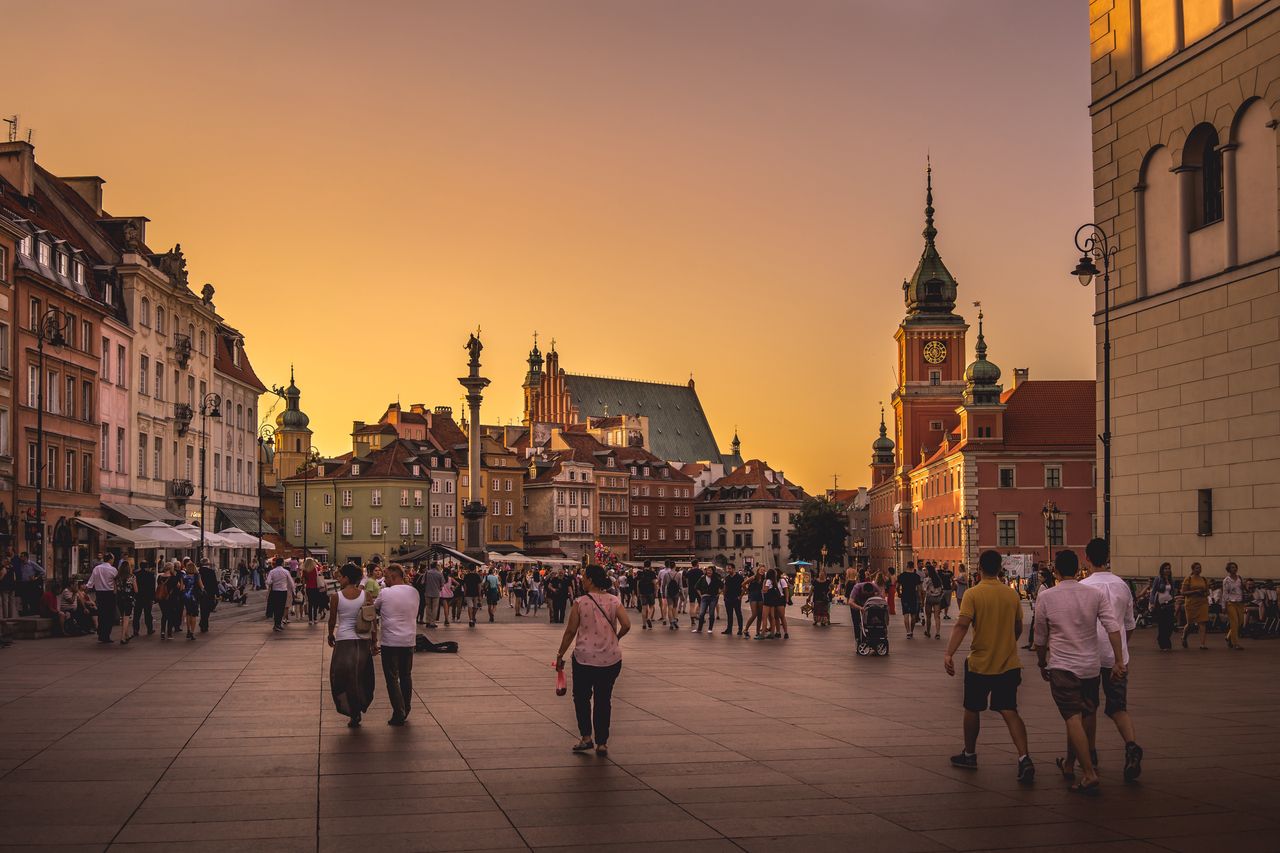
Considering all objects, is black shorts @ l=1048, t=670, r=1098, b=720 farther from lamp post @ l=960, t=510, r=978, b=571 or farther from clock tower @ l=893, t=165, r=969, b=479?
clock tower @ l=893, t=165, r=969, b=479

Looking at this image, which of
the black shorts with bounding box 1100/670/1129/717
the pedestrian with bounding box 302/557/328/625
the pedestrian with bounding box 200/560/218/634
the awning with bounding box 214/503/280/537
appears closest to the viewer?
the black shorts with bounding box 1100/670/1129/717

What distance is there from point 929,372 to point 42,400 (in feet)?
311

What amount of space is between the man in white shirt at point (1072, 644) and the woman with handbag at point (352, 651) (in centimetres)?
684

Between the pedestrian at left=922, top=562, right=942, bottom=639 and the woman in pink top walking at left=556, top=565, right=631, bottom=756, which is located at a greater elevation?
the woman in pink top walking at left=556, top=565, right=631, bottom=756

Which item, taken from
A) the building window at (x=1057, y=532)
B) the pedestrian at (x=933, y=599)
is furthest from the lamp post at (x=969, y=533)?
the pedestrian at (x=933, y=599)

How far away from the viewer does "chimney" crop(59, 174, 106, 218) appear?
6588cm

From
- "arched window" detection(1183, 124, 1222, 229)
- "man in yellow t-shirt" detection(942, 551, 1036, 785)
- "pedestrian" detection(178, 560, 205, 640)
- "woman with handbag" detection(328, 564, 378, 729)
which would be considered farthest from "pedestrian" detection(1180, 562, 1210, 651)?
"pedestrian" detection(178, 560, 205, 640)

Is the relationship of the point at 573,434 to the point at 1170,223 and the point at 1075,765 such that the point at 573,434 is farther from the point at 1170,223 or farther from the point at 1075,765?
the point at 1075,765

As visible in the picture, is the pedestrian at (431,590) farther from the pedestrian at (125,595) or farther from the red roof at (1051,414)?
the red roof at (1051,414)

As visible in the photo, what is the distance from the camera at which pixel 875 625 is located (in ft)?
82.7

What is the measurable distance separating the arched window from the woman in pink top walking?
2285cm

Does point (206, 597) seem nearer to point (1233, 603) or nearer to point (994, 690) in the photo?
point (1233, 603)

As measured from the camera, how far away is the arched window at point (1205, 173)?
31.4 meters

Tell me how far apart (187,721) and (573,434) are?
147860 mm
